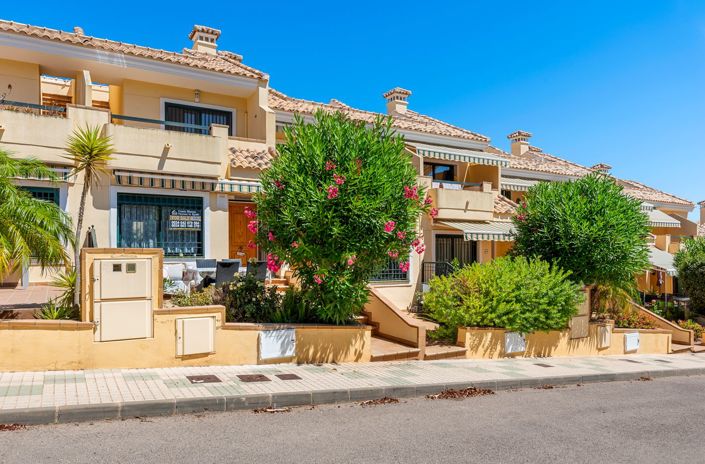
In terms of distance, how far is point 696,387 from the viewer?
1309 cm

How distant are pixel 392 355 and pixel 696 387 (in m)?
7.72

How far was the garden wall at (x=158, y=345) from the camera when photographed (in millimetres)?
8961

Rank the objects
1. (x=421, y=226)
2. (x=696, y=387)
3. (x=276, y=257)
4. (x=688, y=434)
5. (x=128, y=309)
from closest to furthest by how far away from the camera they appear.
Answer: (x=688, y=434) < (x=128, y=309) < (x=276, y=257) < (x=696, y=387) < (x=421, y=226)

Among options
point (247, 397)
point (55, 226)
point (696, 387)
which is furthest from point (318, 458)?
point (696, 387)

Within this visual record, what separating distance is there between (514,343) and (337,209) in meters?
7.59

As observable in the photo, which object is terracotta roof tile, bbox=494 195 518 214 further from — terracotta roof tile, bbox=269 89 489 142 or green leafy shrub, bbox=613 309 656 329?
green leafy shrub, bbox=613 309 656 329

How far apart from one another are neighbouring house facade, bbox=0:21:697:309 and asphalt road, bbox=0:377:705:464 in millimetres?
9251

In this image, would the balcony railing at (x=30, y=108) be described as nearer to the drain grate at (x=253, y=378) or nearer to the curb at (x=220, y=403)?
the drain grate at (x=253, y=378)

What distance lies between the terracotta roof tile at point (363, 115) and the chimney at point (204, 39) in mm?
3720

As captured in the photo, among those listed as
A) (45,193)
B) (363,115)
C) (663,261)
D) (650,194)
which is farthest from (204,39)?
(650,194)

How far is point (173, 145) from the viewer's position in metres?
17.4

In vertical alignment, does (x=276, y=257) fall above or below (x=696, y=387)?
above

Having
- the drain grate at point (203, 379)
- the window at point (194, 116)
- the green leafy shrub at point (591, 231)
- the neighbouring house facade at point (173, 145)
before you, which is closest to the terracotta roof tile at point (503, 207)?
the neighbouring house facade at point (173, 145)

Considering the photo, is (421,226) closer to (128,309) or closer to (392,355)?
(392,355)
